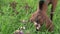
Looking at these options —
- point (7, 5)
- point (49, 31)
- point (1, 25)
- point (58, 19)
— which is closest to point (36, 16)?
point (49, 31)

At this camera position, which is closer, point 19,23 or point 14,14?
point 19,23

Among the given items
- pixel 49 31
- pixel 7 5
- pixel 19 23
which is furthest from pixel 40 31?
pixel 7 5

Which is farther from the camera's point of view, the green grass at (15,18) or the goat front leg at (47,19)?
the green grass at (15,18)

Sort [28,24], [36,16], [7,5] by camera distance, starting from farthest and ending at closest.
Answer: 1. [7,5]
2. [28,24]
3. [36,16]

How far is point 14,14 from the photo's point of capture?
4621mm

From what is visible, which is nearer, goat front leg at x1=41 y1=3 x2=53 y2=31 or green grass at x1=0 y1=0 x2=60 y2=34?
goat front leg at x1=41 y1=3 x2=53 y2=31

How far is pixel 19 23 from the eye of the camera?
420 centimetres

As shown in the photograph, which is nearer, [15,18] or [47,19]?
[47,19]

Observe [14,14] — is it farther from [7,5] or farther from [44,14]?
[44,14]

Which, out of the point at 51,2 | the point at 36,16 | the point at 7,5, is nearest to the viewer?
the point at 36,16

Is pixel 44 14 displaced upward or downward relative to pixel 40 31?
upward

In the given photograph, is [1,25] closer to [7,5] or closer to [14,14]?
[14,14]

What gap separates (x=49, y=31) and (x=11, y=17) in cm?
80

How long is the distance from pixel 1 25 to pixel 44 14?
2.83 feet
